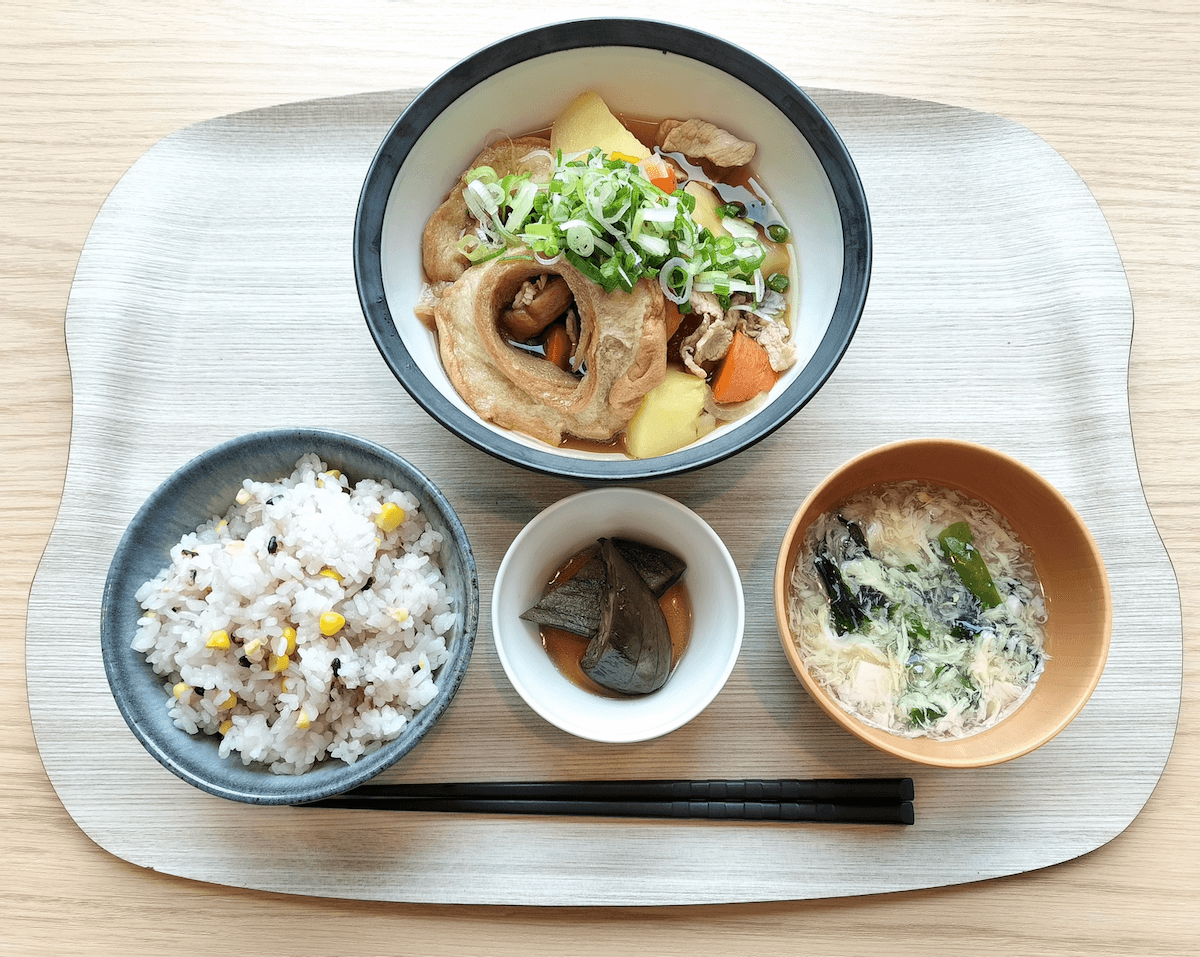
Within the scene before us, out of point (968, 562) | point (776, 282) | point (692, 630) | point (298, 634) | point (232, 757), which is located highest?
point (776, 282)

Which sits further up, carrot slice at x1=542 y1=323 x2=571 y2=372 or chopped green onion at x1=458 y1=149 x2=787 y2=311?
chopped green onion at x1=458 y1=149 x2=787 y2=311

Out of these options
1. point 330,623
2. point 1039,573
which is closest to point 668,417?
point 330,623

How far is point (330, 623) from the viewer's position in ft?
5.74

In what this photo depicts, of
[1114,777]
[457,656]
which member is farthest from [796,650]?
[1114,777]

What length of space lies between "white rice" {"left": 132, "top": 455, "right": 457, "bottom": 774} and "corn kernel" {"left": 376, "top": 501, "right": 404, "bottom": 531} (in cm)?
2

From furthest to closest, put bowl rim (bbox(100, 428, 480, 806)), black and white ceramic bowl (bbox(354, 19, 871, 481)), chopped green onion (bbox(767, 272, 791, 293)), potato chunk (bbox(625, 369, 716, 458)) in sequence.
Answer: chopped green onion (bbox(767, 272, 791, 293)) < potato chunk (bbox(625, 369, 716, 458)) < black and white ceramic bowl (bbox(354, 19, 871, 481)) < bowl rim (bbox(100, 428, 480, 806))

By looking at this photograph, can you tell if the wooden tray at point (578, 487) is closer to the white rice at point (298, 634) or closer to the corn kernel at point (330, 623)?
the white rice at point (298, 634)

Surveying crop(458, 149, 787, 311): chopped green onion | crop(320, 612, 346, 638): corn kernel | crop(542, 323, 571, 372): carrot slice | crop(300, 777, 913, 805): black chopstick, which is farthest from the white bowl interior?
crop(300, 777, 913, 805): black chopstick

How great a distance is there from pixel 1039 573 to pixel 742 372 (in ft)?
2.84

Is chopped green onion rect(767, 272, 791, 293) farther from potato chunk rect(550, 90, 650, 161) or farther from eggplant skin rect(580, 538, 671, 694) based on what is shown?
eggplant skin rect(580, 538, 671, 694)

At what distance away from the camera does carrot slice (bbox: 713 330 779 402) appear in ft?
6.28

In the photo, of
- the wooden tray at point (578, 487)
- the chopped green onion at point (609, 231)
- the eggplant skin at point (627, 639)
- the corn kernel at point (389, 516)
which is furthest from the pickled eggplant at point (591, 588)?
the chopped green onion at point (609, 231)

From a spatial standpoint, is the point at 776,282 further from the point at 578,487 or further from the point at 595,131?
the point at 578,487

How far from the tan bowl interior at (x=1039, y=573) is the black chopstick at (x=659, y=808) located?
0.82 ft
